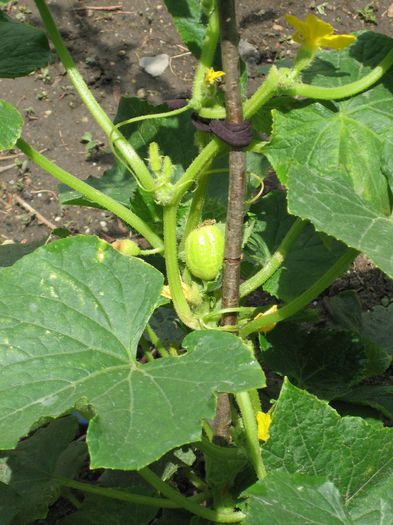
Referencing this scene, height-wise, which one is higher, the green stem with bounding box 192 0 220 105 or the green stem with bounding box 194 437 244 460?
the green stem with bounding box 192 0 220 105

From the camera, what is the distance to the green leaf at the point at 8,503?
171 centimetres

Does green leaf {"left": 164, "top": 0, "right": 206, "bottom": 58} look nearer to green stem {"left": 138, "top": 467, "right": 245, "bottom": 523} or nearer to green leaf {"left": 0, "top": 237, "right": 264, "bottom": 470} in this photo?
green leaf {"left": 0, "top": 237, "right": 264, "bottom": 470}

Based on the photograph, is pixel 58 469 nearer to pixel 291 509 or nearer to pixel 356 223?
pixel 291 509

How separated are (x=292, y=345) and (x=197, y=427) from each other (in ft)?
2.78

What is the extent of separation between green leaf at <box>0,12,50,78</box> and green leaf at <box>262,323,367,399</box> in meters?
0.82

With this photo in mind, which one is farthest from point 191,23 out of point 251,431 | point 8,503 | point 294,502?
point 8,503

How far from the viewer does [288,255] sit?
1.94 m

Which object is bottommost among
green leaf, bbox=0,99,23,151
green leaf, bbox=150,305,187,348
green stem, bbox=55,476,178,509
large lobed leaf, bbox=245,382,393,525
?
green leaf, bbox=150,305,187,348

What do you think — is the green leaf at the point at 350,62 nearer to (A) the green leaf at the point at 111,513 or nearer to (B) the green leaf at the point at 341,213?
(B) the green leaf at the point at 341,213

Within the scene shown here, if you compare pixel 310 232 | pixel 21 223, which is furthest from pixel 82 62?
pixel 310 232

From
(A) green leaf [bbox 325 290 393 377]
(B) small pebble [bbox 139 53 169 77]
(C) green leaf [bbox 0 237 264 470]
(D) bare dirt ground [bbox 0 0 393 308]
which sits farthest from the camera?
(B) small pebble [bbox 139 53 169 77]

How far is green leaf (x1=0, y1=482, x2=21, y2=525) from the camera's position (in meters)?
1.71

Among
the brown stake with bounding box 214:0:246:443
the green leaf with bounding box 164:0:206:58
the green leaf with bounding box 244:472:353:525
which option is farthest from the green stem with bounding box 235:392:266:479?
the green leaf with bounding box 164:0:206:58

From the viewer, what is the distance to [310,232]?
1.96 metres
